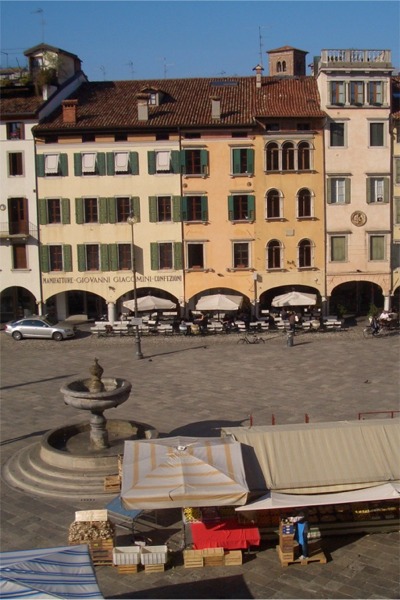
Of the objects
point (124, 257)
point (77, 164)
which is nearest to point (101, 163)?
point (77, 164)

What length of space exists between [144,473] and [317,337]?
22925mm

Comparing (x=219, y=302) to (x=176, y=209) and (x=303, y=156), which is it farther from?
(x=303, y=156)

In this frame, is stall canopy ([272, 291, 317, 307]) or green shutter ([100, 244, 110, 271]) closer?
stall canopy ([272, 291, 317, 307])

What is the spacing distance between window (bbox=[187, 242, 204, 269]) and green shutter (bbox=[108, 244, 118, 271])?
12.8 feet

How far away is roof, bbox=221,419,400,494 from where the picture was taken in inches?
579

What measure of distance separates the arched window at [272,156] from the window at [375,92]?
5.58 meters

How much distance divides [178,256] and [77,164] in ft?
24.0

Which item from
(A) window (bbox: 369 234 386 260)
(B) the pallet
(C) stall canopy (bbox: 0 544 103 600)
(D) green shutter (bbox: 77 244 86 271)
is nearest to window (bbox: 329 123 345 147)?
(A) window (bbox: 369 234 386 260)

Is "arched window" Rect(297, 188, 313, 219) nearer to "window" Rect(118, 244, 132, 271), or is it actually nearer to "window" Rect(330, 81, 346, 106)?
"window" Rect(330, 81, 346, 106)

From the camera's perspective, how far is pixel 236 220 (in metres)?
40.2

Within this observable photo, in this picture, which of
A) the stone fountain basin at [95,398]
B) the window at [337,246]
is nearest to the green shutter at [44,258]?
the window at [337,246]

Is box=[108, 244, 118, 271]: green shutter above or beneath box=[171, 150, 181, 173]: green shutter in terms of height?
beneath

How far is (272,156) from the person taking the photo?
3994 centimetres

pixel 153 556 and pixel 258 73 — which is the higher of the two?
pixel 258 73
